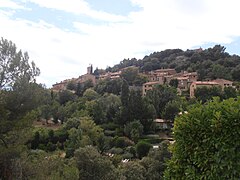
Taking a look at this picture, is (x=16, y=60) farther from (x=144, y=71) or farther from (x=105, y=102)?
(x=144, y=71)

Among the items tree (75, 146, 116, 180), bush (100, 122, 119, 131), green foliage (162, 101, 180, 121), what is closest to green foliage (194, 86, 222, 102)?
green foliage (162, 101, 180, 121)

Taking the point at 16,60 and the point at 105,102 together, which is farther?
the point at 105,102

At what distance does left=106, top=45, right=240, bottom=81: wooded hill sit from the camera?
61438mm

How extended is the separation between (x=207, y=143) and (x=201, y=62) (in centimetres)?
7089

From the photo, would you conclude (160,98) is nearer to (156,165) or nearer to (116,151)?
(116,151)

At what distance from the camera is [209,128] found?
185 inches

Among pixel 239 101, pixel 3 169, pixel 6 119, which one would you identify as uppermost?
pixel 239 101

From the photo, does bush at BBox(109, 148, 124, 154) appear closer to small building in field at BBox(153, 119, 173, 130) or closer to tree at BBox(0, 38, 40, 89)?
small building in field at BBox(153, 119, 173, 130)

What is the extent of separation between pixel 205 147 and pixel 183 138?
0.47 meters

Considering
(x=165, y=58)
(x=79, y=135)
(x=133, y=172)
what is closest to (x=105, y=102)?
(x=79, y=135)

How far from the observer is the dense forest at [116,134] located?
4586mm

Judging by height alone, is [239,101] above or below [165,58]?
below

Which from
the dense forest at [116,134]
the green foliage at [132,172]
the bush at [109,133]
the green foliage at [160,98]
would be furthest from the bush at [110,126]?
the green foliage at [132,172]

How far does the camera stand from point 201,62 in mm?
73062
